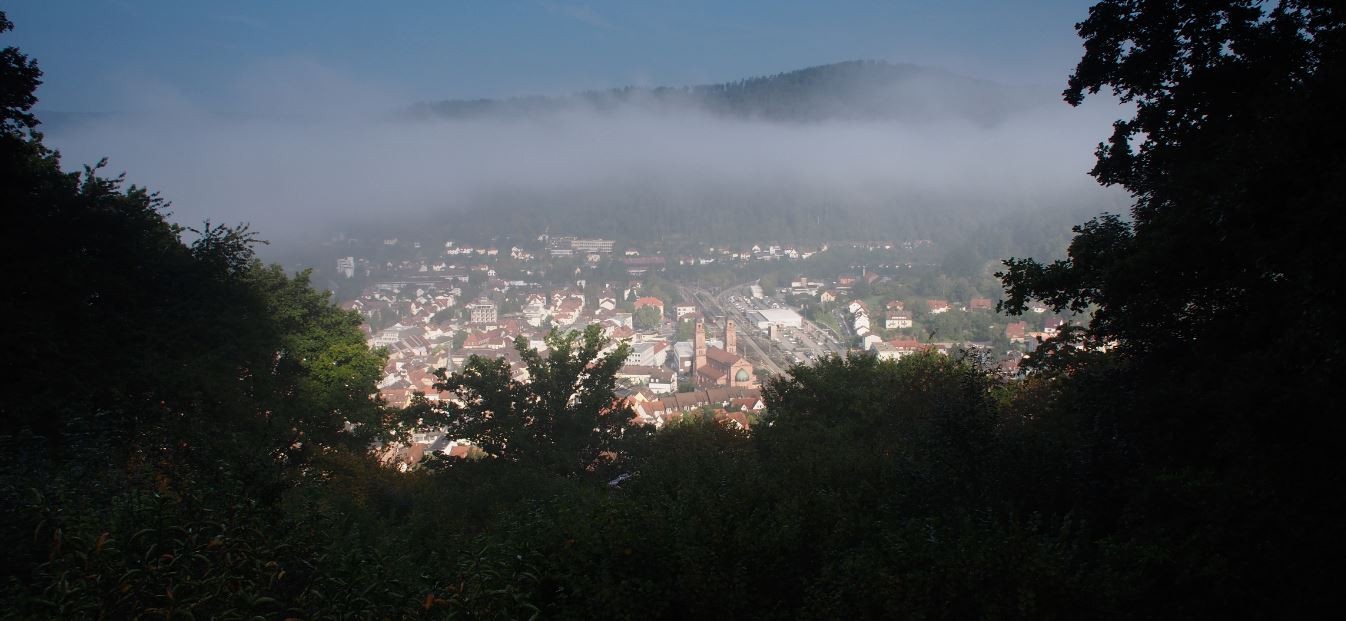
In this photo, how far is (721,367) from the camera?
26422 mm

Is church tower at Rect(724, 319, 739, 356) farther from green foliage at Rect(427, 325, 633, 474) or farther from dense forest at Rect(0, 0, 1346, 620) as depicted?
dense forest at Rect(0, 0, 1346, 620)

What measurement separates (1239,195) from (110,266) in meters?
11.8

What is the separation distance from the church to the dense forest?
15.3 m

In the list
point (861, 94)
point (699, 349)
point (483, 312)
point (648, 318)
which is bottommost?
point (699, 349)

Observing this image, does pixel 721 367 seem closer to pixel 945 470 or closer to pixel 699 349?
pixel 699 349

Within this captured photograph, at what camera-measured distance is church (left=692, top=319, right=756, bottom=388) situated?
80.6 feet

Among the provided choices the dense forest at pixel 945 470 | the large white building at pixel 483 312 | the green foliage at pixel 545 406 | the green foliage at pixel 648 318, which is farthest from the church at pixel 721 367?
the large white building at pixel 483 312

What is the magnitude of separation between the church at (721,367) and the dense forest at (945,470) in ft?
50.1

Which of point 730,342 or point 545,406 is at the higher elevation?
point 730,342

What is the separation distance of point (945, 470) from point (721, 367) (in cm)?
2035

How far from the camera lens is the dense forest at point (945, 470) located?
3.65m

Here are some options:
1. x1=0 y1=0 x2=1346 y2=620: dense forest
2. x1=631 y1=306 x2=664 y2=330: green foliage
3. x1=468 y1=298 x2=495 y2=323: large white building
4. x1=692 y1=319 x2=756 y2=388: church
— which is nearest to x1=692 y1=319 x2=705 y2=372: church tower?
x1=692 y1=319 x2=756 y2=388: church

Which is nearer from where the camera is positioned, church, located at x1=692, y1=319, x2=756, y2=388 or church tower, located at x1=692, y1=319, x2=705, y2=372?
church, located at x1=692, y1=319, x2=756, y2=388

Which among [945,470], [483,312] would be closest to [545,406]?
[945,470]
